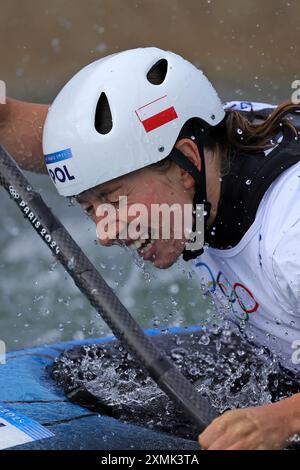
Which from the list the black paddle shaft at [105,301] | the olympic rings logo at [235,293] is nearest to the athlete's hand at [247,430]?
the black paddle shaft at [105,301]

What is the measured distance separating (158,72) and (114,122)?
23 centimetres

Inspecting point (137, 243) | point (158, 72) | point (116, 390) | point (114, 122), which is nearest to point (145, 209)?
point (137, 243)

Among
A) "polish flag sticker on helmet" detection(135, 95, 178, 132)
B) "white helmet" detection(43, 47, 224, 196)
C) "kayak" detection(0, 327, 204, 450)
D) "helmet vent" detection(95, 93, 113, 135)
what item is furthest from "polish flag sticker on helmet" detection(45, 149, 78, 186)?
"kayak" detection(0, 327, 204, 450)

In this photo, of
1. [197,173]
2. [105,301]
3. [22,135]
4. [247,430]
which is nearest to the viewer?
[247,430]

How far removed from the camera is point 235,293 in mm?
3107

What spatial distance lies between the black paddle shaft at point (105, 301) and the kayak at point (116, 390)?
0.14m

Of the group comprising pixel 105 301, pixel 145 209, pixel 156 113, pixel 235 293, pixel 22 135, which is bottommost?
pixel 235 293

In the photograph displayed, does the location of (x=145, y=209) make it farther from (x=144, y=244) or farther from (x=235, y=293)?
(x=235, y=293)

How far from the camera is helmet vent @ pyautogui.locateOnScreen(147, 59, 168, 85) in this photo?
2.87 meters

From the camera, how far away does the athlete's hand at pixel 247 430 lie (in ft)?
7.65

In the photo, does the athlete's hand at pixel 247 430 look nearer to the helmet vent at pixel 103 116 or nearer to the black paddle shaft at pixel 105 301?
the black paddle shaft at pixel 105 301

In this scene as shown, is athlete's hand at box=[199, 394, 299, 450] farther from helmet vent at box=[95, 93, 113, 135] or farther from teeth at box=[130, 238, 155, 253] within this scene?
helmet vent at box=[95, 93, 113, 135]
